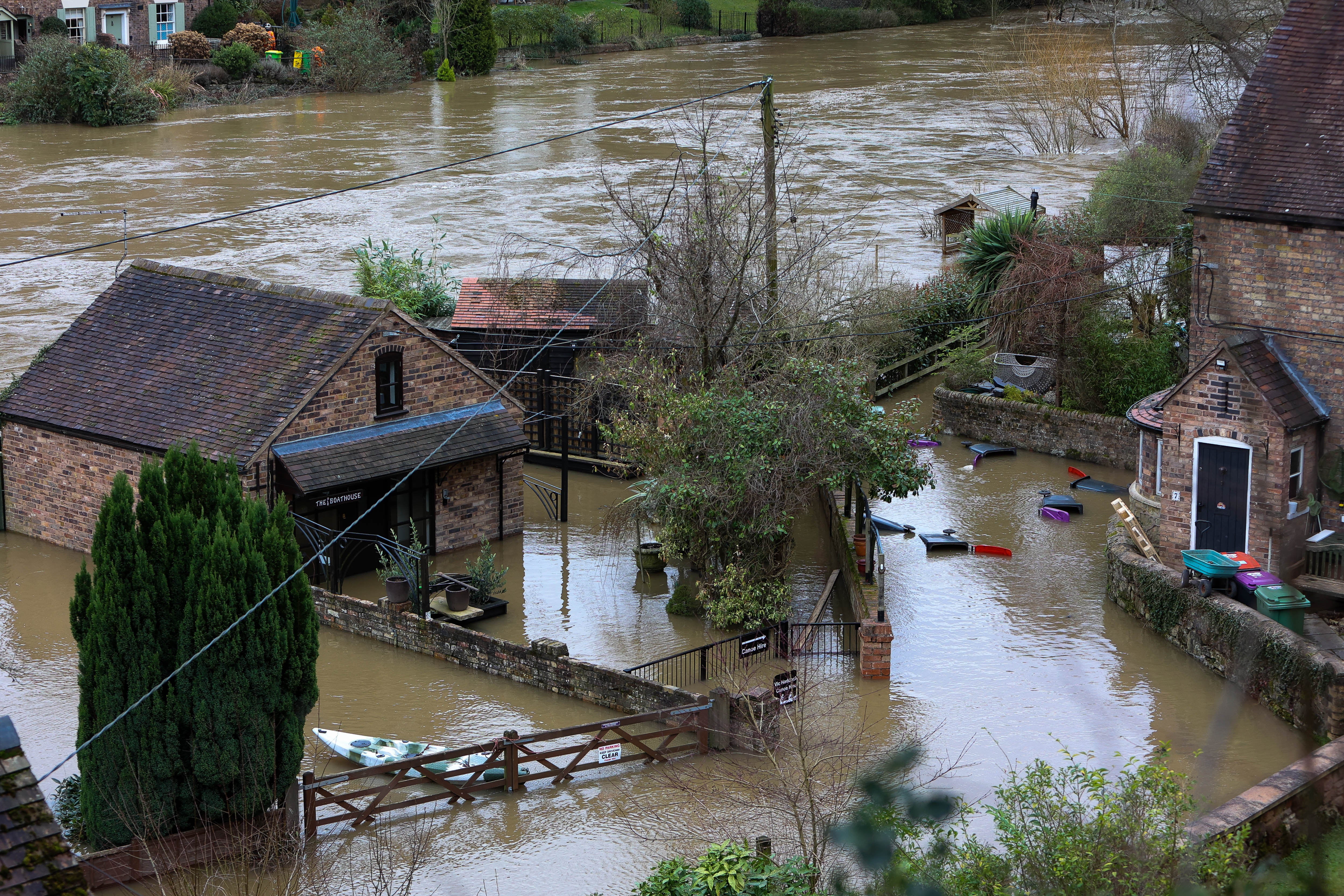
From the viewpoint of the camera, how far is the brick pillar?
687 inches

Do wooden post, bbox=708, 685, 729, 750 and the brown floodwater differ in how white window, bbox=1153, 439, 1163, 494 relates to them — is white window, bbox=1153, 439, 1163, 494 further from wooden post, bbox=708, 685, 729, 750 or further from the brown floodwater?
wooden post, bbox=708, 685, 729, 750

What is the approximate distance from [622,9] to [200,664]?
3065 inches

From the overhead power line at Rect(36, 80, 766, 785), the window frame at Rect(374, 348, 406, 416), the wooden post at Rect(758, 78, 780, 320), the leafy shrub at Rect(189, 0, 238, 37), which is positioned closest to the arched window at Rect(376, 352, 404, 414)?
the window frame at Rect(374, 348, 406, 416)

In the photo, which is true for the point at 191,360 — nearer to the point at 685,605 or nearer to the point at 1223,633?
the point at 685,605

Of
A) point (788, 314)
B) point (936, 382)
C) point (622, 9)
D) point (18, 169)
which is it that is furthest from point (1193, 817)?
point (622, 9)

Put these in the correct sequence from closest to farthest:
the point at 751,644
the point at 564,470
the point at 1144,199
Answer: the point at 751,644
the point at 564,470
the point at 1144,199

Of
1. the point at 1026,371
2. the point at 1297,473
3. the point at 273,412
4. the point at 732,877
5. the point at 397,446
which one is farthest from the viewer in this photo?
the point at 1026,371

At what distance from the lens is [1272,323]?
743 inches

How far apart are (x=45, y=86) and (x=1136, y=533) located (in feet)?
171

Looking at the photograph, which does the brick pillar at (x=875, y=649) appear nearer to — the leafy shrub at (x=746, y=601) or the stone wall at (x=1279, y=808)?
the leafy shrub at (x=746, y=601)

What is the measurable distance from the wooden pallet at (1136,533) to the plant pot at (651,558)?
6.60m

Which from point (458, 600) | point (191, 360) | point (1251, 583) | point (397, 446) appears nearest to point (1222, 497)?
point (1251, 583)

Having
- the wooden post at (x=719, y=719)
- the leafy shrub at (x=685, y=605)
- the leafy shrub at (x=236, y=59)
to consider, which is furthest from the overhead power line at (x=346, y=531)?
the leafy shrub at (x=236, y=59)

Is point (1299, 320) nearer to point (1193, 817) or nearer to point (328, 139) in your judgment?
point (1193, 817)
